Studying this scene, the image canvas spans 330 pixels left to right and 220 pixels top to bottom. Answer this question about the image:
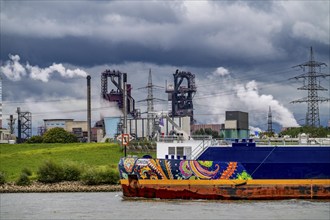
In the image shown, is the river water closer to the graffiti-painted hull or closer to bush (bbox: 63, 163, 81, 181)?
the graffiti-painted hull

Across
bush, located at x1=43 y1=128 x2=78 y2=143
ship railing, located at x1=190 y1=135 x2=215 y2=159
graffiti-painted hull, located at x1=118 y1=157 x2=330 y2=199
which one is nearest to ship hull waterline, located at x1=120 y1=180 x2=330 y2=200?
graffiti-painted hull, located at x1=118 y1=157 x2=330 y2=199

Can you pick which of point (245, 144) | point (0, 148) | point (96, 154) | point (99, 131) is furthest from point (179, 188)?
point (99, 131)

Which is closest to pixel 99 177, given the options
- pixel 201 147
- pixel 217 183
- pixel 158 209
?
pixel 201 147

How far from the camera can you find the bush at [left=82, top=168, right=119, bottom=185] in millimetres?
67500

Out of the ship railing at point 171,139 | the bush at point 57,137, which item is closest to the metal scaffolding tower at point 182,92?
the bush at point 57,137

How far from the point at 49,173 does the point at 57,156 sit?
2247cm

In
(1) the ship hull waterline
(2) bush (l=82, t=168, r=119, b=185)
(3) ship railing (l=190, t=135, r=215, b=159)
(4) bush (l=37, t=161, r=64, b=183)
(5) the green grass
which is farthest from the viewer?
(5) the green grass

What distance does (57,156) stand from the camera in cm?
9225

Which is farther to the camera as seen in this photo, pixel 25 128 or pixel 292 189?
pixel 25 128

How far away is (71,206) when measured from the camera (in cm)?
4997

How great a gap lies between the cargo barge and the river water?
1.06 metres

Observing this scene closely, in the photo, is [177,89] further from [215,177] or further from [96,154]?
[215,177]

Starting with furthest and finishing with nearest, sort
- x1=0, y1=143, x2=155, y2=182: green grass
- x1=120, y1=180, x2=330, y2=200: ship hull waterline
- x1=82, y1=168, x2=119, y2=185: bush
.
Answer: x1=0, y1=143, x2=155, y2=182: green grass
x1=82, y1=168, x2=119, y2=185: bush
x1=120, y1=180, x2=330, y2=200: ship hull waterline

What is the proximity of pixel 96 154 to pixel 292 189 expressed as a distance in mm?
47769
